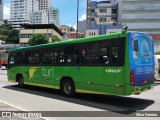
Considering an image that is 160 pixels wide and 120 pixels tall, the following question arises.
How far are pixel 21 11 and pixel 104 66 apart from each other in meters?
186

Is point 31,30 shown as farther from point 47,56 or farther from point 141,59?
point 141,59

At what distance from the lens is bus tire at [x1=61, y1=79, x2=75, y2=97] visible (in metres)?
14.0

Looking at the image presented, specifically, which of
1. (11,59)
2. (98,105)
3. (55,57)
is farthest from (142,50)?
(11,59)

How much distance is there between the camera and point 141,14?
12212 cm

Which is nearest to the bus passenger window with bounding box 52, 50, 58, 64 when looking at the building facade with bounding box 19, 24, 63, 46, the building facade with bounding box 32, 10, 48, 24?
the building facade with bounding box 19, 24, 63, 46

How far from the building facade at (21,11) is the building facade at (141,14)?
3037 inches

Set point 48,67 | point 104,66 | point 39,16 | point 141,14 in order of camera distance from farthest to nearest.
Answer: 1. point 39,16
2. point 141,14
3. point 48,67
4. point 104,66

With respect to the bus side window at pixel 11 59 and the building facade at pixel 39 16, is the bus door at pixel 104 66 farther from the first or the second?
the building facade at pixel 39 16

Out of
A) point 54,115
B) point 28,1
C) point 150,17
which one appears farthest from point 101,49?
point 28,1

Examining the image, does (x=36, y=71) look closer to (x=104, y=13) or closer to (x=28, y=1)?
(x=104, y=13)

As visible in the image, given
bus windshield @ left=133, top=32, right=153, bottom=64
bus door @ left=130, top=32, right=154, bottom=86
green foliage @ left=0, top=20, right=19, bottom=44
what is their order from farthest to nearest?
1. green foliage @ left=0, top=20, right=19, bottom=44
2. bus windshield @ left=133, top=32, right=153, bottom=64
3. bus door @ left=130, top=32, right=154, bottom=86

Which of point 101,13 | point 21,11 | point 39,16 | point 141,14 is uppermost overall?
point 21,11

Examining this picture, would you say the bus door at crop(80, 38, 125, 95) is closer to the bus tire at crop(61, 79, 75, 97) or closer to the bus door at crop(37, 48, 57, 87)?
the bus tire at crop(61, 79, 75, 97)

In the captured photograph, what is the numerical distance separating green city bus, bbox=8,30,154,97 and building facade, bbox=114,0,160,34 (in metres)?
107
